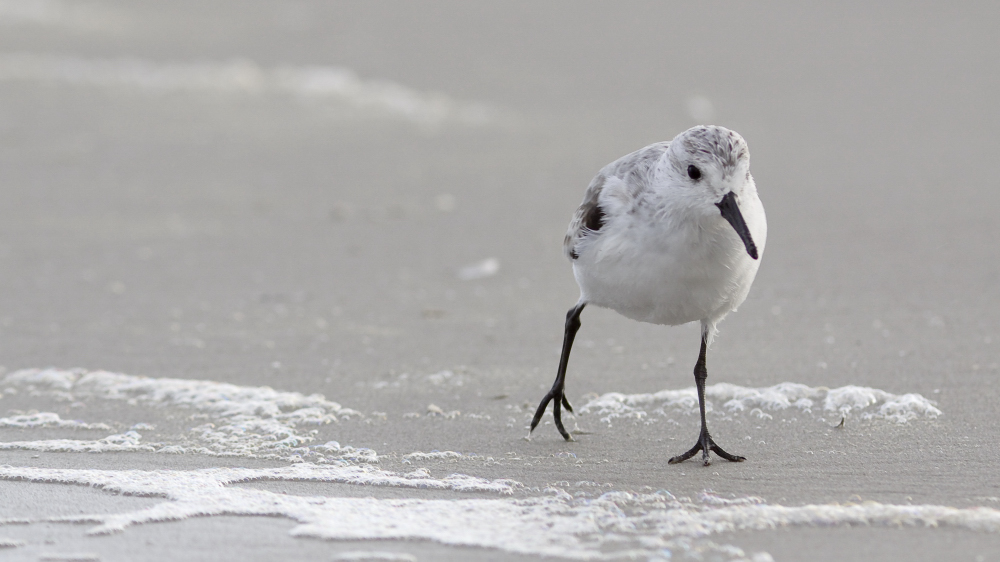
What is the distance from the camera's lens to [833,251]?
6.71 m

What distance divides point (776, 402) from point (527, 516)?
1585mm

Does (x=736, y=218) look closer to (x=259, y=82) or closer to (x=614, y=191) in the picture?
(x=614, y=191)

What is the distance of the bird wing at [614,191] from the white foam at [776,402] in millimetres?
673

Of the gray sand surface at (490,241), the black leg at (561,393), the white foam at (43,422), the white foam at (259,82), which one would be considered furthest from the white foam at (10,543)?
the white foam at (259,82)

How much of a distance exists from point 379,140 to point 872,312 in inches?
205

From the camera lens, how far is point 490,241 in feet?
23.5

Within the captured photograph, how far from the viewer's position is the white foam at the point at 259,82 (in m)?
10.4

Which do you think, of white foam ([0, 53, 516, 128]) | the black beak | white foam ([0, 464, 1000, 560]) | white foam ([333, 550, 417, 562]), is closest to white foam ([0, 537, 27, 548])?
white foam ([0, 464, 1000, 560])

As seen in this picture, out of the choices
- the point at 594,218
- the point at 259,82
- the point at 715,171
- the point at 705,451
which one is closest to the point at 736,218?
the point at 715,171

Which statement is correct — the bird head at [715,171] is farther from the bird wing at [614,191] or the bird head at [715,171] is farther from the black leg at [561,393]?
the black leg at [561,393]

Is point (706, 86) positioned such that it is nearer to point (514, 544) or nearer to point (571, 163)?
point (571, 163)

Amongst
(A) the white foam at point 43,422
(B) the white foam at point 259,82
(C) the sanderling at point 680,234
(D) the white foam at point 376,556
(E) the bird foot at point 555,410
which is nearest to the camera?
(D) the white foam at point 376,556

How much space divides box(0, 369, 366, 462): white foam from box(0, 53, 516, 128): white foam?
554cm

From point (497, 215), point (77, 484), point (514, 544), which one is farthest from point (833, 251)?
point (77, 484)
